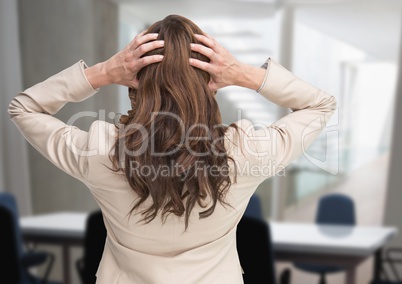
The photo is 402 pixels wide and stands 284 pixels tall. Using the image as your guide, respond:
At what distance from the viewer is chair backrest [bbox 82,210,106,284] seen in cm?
179

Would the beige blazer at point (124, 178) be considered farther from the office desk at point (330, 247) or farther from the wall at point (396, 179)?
the wall at point (396, 179)

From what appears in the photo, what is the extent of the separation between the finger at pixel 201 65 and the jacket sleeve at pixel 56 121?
0.70 ft

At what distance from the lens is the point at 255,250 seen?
1.67 meters

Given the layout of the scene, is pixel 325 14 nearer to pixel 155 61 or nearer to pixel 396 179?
pixel 396 179

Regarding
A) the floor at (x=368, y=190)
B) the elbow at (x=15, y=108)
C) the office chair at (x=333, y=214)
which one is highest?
the elbow at (x=15, y=108)

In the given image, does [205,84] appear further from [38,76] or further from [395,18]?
[395,18]

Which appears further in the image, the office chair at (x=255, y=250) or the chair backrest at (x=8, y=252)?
the chair backrest at (x=8, y=252)

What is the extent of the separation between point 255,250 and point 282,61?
250cm

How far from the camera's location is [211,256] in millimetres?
802

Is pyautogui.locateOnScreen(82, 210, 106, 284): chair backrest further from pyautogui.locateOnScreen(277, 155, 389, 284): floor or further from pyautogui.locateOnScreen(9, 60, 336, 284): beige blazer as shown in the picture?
pyautogui.locateOnScreen(277, 155, 389, 284): floor

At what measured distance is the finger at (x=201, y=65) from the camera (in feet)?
2.28

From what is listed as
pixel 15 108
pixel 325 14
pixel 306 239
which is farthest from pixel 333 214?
pixel 15 108

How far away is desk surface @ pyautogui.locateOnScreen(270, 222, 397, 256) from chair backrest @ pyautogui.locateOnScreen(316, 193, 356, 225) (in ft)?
0.36

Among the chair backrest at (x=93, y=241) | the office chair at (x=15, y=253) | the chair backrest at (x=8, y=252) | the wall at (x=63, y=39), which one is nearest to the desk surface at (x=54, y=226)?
the office chair at (x=15, y=253)
